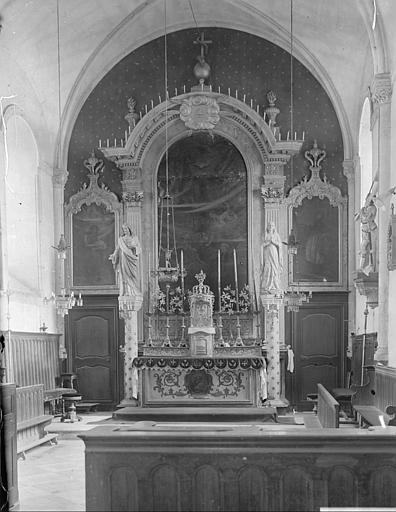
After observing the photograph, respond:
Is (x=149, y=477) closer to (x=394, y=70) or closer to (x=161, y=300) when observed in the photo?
(x=394, y=70)

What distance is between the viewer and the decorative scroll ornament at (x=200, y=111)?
1573 cm

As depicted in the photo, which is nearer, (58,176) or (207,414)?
(207,414)

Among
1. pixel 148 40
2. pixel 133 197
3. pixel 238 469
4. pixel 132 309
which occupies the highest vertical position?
pixel 148 40

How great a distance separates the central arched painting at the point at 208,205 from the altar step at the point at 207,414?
10.6 ft

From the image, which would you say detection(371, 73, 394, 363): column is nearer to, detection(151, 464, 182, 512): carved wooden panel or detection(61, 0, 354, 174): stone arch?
detection(61, 0, 354, 174): stone arch

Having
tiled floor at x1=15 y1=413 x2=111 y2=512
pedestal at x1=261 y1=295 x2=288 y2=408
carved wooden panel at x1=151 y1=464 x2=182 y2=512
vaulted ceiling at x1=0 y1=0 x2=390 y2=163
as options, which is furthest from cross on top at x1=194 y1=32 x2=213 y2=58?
carved wooden panel at x1=151 y1=464 x2=182 y2=512

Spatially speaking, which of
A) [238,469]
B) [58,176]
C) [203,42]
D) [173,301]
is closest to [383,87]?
[203,42]

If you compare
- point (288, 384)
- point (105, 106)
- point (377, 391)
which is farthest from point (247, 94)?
point (377, 391)

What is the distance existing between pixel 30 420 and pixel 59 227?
6.07 m

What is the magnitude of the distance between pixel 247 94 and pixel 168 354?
6040 mm

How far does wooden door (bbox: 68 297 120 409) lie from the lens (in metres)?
16.2

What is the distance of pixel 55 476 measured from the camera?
30.4 ft

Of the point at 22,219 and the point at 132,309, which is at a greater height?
the point at 22,219

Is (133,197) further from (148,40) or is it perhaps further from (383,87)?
(383,87)
